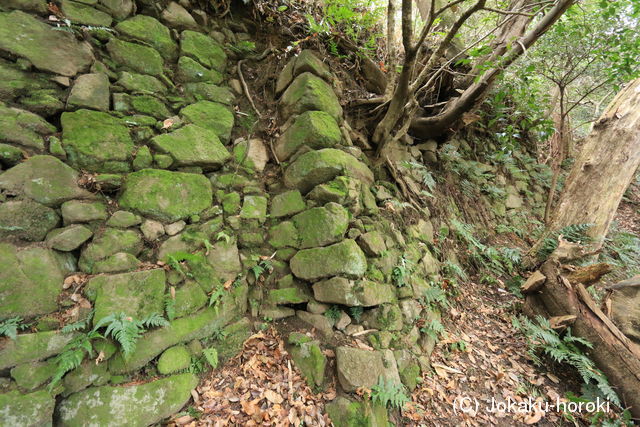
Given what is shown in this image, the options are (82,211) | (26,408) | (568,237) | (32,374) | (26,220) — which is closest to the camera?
(26,408)

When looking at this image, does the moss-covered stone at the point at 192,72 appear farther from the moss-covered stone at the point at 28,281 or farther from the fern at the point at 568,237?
the fern at the point at 568,237

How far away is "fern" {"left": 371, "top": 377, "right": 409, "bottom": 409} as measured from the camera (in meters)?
2.66

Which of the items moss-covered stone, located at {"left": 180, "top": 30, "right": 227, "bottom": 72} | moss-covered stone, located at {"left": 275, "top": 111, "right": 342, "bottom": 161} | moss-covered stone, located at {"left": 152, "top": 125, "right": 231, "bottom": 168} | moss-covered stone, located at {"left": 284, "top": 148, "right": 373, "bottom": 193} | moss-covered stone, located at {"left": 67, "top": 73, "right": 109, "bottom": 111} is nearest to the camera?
moss-covered stone, located at {"left": 67, "top": 73, "right": 109, "bottom": 111}

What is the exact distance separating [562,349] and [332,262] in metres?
3.42

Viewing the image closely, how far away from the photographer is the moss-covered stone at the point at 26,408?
6.09 ft

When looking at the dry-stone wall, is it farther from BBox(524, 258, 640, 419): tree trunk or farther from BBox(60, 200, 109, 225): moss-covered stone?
BBox(524, 258, 640, 419): tree trunk

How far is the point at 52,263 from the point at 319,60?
459 centimetres

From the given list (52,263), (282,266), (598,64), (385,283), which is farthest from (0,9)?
(598,64)

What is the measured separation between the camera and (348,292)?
3.08 metres

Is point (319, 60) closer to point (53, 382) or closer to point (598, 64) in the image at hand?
point (53, 382)

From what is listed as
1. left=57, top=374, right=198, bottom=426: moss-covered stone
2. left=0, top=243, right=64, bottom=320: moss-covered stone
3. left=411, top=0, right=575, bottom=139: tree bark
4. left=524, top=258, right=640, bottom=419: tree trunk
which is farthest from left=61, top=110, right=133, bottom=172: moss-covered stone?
left=524, top=258, right=640, bottom=419: tree trunk

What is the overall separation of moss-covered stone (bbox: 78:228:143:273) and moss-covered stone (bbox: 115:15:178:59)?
9.13 feet

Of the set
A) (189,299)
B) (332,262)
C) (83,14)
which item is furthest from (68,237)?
(83,14)

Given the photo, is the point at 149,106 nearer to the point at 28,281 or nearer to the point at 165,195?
the point at 165,195
